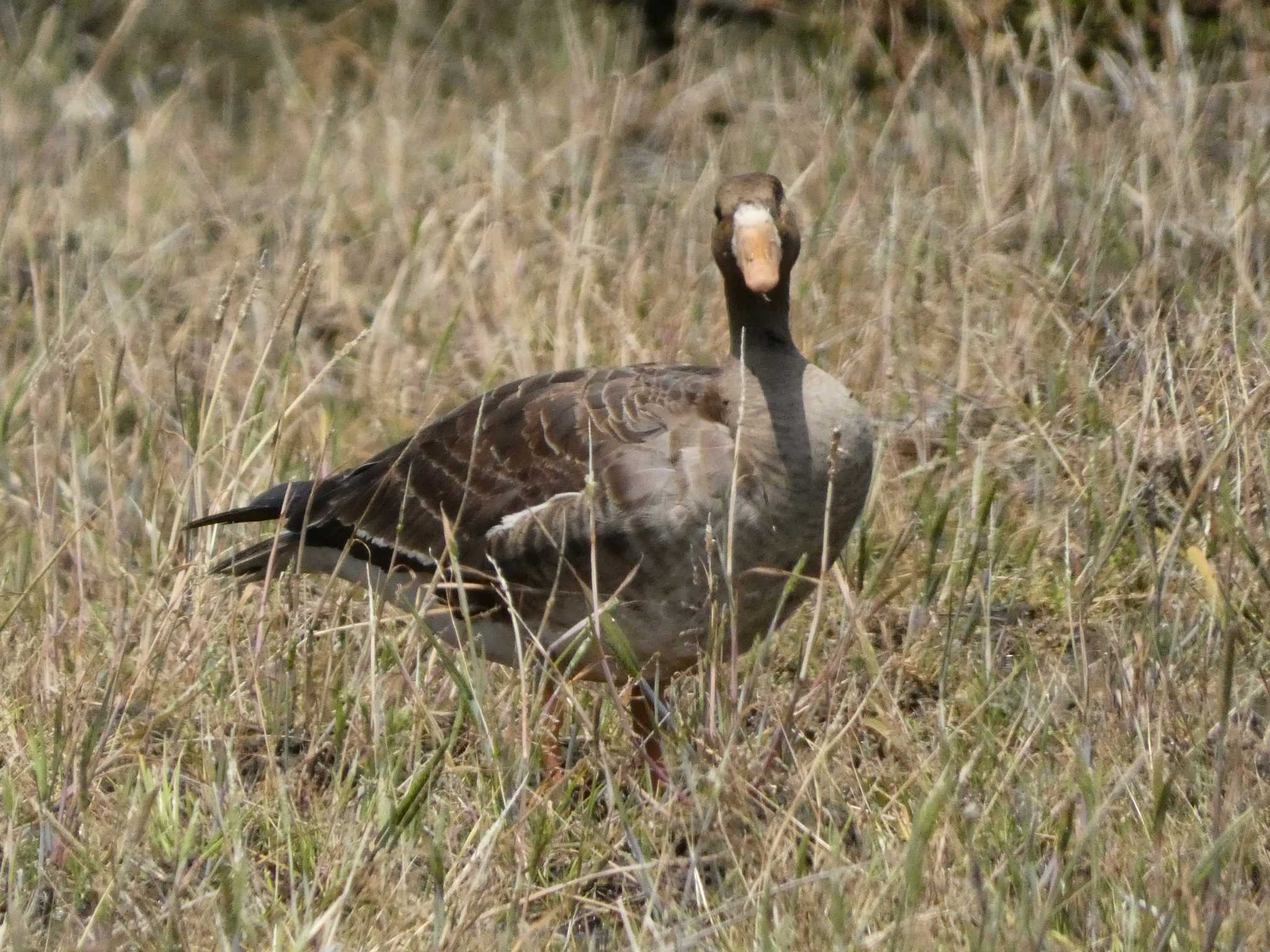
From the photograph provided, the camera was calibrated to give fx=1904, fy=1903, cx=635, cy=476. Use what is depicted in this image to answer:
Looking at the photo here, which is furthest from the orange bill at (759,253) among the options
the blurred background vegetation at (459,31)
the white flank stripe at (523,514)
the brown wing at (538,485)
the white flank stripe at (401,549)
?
the blurred background vegetation at (459,31)

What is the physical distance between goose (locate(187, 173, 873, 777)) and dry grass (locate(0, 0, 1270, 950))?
18 centimetres

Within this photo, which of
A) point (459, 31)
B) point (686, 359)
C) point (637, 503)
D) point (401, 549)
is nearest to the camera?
point (637, 503)

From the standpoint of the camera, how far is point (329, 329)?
23.1ft

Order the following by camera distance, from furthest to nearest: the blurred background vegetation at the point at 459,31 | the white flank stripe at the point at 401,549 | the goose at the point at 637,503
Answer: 1. the blurred background vegetation at the point at 459,31
2. the white flank stripe at the point at 401,549
3. the goose at the point at 637,503

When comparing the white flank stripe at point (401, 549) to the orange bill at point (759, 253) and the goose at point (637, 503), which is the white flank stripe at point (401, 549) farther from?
the orange bill at point (759, 253)

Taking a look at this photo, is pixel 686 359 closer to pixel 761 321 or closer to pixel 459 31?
pixel 761 321

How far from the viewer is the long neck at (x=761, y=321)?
448 centimetres

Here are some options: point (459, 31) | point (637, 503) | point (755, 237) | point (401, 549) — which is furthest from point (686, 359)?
point (459, 31)

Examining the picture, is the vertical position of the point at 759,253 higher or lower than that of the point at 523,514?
higher

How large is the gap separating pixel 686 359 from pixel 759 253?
1.86 metres

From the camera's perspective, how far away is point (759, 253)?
4316 mm

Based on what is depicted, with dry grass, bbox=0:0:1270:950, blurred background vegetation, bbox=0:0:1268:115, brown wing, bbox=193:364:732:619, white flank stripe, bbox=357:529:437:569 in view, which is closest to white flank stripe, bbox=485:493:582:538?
brown wing, bbox=193:364:732:619

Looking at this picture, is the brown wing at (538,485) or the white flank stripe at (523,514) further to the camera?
the white flank stripe at (523,514)

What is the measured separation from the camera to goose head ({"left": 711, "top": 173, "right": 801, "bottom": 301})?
429 cm
